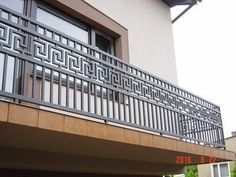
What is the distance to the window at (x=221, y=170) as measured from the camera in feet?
66.7

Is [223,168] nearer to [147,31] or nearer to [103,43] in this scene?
[147,31]

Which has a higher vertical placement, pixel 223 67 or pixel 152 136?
pixel 223 67

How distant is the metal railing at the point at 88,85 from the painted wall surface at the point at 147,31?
5.03ft

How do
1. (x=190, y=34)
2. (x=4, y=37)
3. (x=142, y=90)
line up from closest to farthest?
(x=4, y=37), (x=142, y=90), (x=190, y=34)

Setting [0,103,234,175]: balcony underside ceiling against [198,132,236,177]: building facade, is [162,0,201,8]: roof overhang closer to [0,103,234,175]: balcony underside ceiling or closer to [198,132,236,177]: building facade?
[0,103,234,175]: balcony underside ceiling

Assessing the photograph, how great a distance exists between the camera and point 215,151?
7250 mm

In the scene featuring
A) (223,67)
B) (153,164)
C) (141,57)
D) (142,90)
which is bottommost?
(153,164)

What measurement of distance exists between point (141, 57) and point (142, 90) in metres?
2.43

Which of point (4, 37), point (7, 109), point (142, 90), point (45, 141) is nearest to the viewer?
point (7, 109)

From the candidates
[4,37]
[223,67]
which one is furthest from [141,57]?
[223,67]

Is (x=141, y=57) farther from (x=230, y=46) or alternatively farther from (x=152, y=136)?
(x=230, y=46)

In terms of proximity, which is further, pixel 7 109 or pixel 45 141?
pixel 45 141

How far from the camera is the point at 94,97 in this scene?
181 inches

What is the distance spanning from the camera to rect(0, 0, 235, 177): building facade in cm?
375
